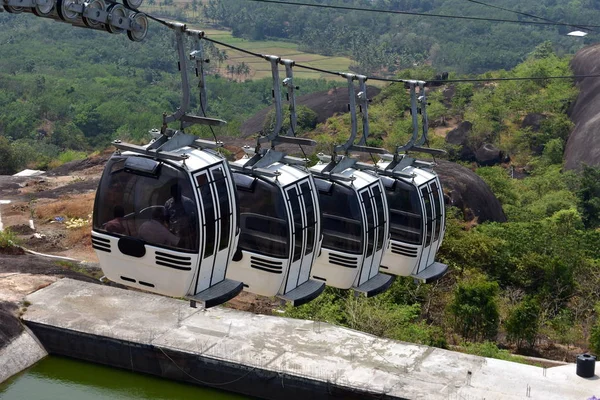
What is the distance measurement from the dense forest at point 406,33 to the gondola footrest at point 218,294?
12668cm

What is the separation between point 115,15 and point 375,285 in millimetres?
5642

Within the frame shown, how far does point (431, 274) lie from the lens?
51.6 ft

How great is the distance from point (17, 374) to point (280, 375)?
6.19m

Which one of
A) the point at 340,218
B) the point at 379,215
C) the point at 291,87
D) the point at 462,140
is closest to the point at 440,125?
the point at 462,140

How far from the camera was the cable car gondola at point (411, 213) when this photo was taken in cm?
1508

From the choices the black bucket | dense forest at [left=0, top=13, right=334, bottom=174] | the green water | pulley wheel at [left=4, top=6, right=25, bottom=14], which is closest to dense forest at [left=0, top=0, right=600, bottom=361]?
dense forest at [left=0, top=13, right=334, bottom=174]

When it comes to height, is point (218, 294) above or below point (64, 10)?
below

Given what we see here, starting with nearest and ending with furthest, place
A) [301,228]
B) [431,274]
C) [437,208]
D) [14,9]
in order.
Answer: [14,9]
[301,228]
[437,208]
[431,274]

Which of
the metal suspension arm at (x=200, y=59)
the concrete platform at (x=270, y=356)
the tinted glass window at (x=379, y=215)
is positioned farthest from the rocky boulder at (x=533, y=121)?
the metal suspension arm at (x=200, y=59)

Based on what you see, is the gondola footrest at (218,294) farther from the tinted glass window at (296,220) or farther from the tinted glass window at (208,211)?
the tinted glass window at (296,220)

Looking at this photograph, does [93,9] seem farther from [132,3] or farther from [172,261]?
[172,261]

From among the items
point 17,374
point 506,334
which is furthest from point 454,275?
point 17,374

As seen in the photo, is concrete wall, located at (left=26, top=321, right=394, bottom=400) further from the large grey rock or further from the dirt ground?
the large grey rock

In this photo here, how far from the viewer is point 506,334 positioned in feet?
85.7
